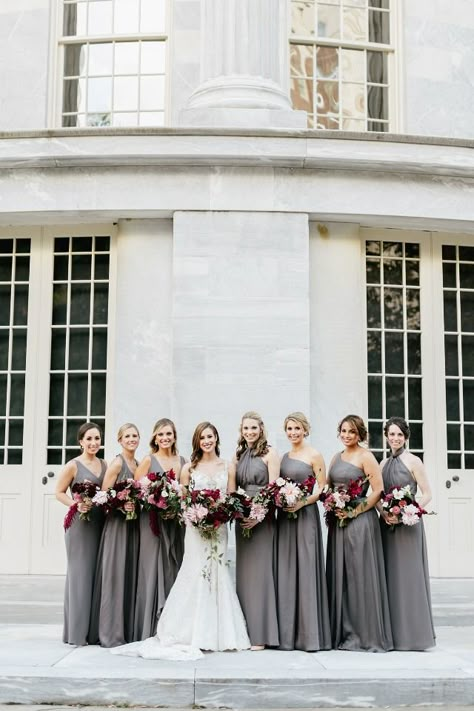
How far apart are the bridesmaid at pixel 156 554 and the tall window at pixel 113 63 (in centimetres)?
540

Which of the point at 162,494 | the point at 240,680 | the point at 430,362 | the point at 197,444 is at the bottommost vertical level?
the point at 240,680

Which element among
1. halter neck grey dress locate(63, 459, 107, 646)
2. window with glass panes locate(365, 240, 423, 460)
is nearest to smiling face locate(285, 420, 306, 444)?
halter neck grey dress locate(63, 459, 107, 646)

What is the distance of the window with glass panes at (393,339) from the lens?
431 inches

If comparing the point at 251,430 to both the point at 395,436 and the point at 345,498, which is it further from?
the point at 395,436

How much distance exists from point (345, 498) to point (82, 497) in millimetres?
2302

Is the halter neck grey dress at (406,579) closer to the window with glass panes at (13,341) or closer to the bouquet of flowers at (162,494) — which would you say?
the bouquet of flowers at (162,494)

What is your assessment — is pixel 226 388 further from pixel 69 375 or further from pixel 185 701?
pixel 185 701

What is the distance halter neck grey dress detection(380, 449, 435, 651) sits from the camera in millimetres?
8137

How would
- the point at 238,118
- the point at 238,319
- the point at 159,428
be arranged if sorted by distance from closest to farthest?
the point at 159,428 < the point at 238,319 < the point at 238,118

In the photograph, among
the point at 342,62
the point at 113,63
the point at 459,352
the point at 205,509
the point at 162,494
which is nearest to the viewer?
the point at 205,509

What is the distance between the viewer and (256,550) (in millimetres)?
8250

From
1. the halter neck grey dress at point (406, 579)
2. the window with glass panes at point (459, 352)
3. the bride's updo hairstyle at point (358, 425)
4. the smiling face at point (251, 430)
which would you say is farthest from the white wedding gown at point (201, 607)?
the window with glass panes at point (459, 352)

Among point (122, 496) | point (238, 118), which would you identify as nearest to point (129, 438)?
point (122, 496)

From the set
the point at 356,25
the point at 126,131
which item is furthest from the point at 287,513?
the point at 356,25
